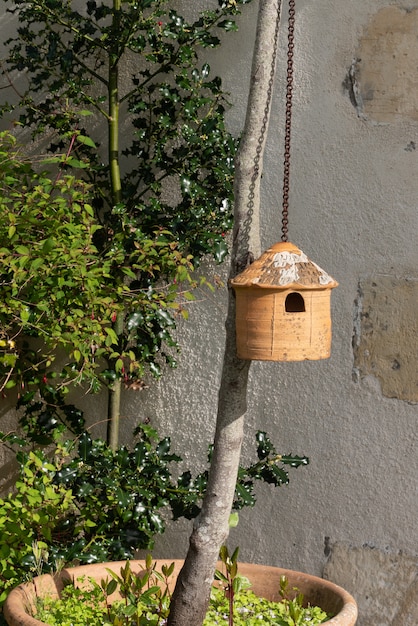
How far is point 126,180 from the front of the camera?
145 inches

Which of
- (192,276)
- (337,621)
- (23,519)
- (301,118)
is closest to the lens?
(337,621)

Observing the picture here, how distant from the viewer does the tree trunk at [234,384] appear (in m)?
2.49

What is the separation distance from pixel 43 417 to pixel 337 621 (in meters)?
1.69

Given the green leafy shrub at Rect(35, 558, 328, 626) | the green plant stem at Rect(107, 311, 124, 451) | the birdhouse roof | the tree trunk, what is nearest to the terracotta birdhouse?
the birdhouse roof

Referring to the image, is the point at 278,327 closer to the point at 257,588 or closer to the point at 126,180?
the point at 257,588

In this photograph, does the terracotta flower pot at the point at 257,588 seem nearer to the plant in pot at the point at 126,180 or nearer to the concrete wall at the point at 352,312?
the concrete wall at the point at 352,312

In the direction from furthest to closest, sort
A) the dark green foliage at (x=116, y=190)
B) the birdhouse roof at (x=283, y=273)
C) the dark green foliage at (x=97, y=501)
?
the dark green foliage at (x=116, y=190), the dark green foliage at (x=97, y=501), the birdhouse roof at (x=283, y=273)

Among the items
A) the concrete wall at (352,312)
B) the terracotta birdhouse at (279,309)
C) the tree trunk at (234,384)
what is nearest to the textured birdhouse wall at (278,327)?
the terracotta birdhouse at (279,309)

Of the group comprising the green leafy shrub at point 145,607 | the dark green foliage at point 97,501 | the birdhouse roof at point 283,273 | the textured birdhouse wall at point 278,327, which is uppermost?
the birdhouse roof at point 283,273

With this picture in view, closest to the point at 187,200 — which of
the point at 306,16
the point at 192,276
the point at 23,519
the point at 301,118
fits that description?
the point at 192,276

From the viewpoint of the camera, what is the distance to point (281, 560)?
3.40 metres

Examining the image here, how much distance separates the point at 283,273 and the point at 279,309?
4.0 inches

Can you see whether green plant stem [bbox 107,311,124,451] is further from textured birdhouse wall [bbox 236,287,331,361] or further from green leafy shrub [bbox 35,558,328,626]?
textured birdhouse wall [bbox 236,287,331,361]

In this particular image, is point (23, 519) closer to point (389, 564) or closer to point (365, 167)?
point (389, 564)
